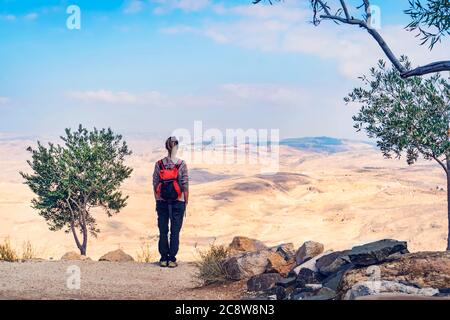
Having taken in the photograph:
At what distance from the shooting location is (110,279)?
511 inches

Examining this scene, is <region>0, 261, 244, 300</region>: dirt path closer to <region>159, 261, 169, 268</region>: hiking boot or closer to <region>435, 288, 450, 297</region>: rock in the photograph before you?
<region>159, 261, 169, 268</region>: hiking boot

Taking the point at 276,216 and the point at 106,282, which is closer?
the point at 106,282

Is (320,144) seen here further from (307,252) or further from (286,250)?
(307,252)

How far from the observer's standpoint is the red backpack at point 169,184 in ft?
41.4

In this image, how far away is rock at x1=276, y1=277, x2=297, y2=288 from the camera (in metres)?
11.0

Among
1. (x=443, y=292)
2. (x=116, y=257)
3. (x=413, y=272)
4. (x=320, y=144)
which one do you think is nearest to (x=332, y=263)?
(x=413, y=272)

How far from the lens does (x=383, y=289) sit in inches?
322

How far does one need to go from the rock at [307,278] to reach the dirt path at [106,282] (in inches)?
45.3

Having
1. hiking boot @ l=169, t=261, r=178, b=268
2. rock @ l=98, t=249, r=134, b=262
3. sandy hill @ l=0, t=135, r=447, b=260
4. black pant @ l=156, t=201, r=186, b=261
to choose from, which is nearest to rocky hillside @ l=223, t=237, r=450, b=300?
black pant @ l=156, t=201, r=186, b=261

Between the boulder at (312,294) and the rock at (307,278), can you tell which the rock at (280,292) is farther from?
the rock at (307,278)

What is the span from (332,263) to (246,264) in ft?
6.54
